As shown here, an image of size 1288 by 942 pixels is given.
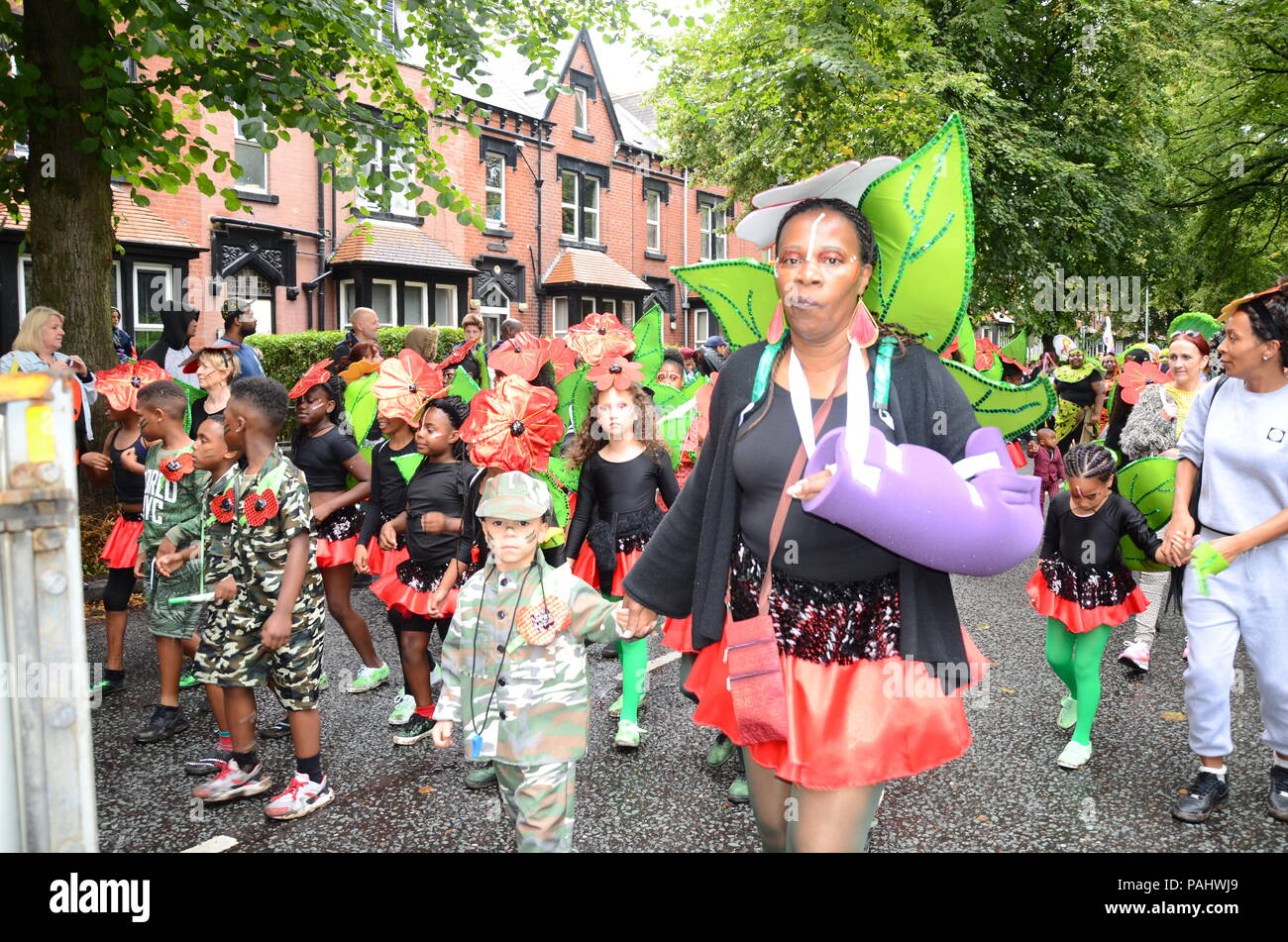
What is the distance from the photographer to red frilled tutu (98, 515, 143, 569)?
536cm

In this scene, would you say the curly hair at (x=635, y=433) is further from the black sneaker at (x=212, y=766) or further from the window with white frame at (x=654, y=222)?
the window with white frame at (x=654, y=222)

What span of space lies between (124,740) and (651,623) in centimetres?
325

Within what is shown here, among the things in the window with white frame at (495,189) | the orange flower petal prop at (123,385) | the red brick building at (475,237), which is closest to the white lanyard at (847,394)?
the orange flower petal prop at (123,385)

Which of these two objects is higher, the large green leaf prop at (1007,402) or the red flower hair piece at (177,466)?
the large green leaf prop at (1007,402)

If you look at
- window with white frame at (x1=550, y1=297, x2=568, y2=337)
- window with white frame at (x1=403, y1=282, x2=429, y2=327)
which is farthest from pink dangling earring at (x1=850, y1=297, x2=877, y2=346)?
window with white frame at (x1=550, y1=297, x2=568, y2=337)

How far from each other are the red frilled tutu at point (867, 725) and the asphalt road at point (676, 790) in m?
1.54

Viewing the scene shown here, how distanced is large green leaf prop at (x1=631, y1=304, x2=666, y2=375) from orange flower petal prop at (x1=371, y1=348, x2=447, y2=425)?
64.1 inches

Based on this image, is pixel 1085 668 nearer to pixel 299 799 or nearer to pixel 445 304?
pixel 299 799

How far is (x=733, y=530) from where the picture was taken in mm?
2441

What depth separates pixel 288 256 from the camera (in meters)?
19.8

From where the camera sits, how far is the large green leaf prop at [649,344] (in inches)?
241

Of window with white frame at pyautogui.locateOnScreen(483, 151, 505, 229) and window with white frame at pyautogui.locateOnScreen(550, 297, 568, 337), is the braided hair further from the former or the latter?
window with white frame at pyautogui.locateOnScreen(550, 297, 568, 337)

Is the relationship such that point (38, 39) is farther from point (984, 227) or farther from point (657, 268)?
point (657, 268)
